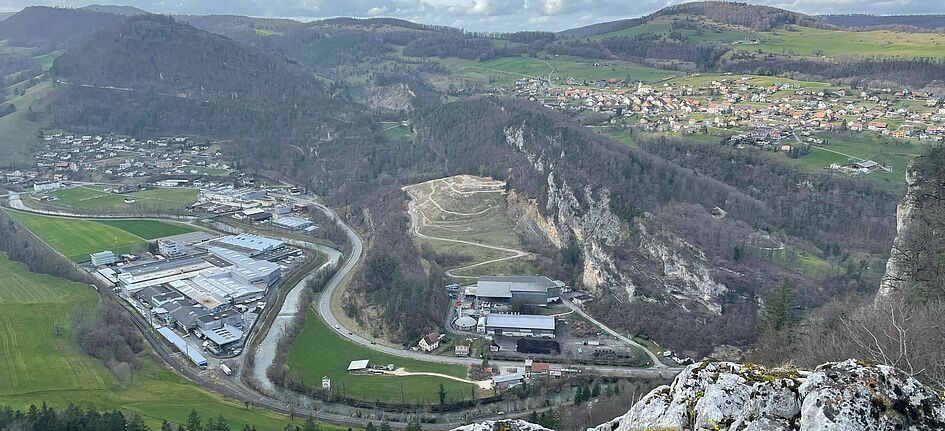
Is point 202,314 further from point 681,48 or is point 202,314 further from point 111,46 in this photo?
point 681,48

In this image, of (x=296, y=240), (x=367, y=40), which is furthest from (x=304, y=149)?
(x=367, y=40)

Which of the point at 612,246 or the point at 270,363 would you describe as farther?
the point at 612,246

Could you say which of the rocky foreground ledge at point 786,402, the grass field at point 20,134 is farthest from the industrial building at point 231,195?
the rocky foreground ledge at point 786,402

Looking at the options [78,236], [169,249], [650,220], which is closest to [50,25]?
[78,236]

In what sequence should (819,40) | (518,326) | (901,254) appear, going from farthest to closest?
(819,40) < (518,326) < (901,254)

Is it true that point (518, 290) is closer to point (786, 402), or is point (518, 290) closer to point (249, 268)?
point (249, 268)

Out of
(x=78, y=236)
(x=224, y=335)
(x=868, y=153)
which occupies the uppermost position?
(x=868, y=153)

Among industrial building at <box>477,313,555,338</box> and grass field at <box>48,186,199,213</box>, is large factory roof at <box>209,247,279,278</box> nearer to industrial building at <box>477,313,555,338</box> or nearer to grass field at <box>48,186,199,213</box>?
grass field at <box>48,186,199,213</box>

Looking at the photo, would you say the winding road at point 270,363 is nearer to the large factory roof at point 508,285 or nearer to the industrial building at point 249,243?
Answer: the large factory roof at point 508,285
